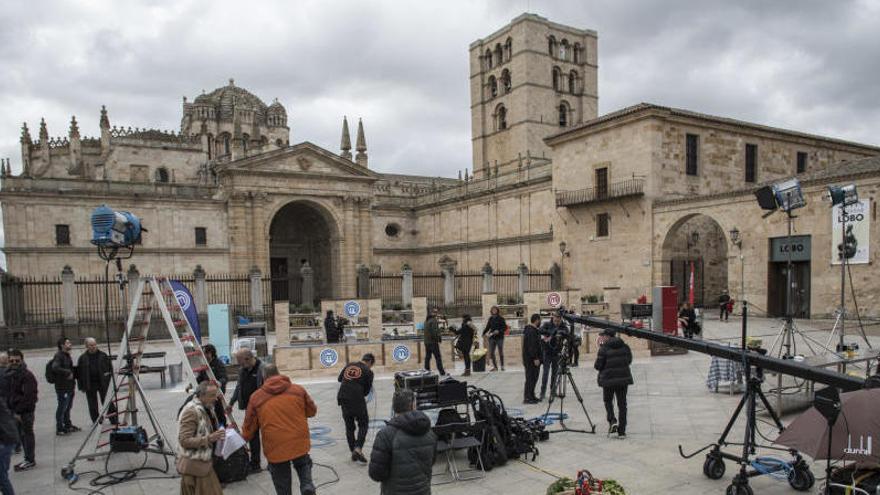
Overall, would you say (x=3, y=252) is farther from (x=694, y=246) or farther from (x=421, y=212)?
(x=694, y=246)

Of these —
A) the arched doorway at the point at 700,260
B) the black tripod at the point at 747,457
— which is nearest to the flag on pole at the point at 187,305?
the black tripod at the point at 747,457

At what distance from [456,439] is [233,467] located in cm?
286

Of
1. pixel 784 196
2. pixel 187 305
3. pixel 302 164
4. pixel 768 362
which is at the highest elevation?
pixel 302 164

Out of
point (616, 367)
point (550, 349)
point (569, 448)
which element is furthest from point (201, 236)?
point (616, 367)

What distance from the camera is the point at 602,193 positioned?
91.7 feet

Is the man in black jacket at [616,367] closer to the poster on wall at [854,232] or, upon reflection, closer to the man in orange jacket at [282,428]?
the man in orange jacket at [282,428]

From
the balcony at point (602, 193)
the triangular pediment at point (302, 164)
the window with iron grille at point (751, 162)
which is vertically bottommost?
the balcony at point (602, 193)

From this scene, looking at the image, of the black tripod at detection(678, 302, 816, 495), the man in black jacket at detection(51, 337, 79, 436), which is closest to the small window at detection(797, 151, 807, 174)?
the black tripod at detection(678, 302, 816, 495)

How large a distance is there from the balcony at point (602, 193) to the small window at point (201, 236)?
2164 centimetres

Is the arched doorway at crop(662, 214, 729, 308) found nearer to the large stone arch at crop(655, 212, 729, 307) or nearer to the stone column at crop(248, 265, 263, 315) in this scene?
the large stone arch at crop(655, 212, 729, 307)

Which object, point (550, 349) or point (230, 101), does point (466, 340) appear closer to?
point (550, 349)

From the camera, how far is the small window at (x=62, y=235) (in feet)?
101

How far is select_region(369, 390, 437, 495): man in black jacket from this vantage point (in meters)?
4.64

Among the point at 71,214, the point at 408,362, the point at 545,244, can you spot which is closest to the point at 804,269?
the point at 545,244
